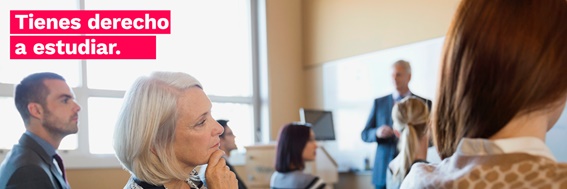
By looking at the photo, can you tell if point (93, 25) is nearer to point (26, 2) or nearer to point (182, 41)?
point (26, 2)

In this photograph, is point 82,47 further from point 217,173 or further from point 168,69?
point 217,173

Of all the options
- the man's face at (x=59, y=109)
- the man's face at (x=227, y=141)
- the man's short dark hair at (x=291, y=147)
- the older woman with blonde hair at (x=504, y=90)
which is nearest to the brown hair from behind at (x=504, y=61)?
the older woman with blonde hair at (x=504, y=90)

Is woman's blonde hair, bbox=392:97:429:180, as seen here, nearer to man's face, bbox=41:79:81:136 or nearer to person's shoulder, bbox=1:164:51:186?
person's shoulder, bbox=1:164:51:186

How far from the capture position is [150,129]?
1.79m

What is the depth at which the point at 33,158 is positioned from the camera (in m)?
3.17

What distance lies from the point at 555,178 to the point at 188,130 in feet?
3.87

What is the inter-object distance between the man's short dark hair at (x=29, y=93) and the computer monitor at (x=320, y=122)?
3275 mm

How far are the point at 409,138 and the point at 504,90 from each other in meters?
2.71

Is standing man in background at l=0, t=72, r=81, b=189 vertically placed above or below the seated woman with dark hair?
above

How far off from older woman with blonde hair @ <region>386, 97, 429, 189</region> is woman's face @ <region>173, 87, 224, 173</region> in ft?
5.37

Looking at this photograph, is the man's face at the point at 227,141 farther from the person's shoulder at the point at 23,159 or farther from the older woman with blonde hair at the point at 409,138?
the person's shoulder at the point at 23,159

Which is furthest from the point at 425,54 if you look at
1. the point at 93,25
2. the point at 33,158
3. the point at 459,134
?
the point at 459,134

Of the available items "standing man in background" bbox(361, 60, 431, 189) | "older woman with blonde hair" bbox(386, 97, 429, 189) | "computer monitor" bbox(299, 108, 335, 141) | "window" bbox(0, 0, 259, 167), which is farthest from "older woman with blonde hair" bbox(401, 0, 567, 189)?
"computer monitor" bbox(299, 108, 335, 141)

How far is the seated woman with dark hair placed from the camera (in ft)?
13.9
